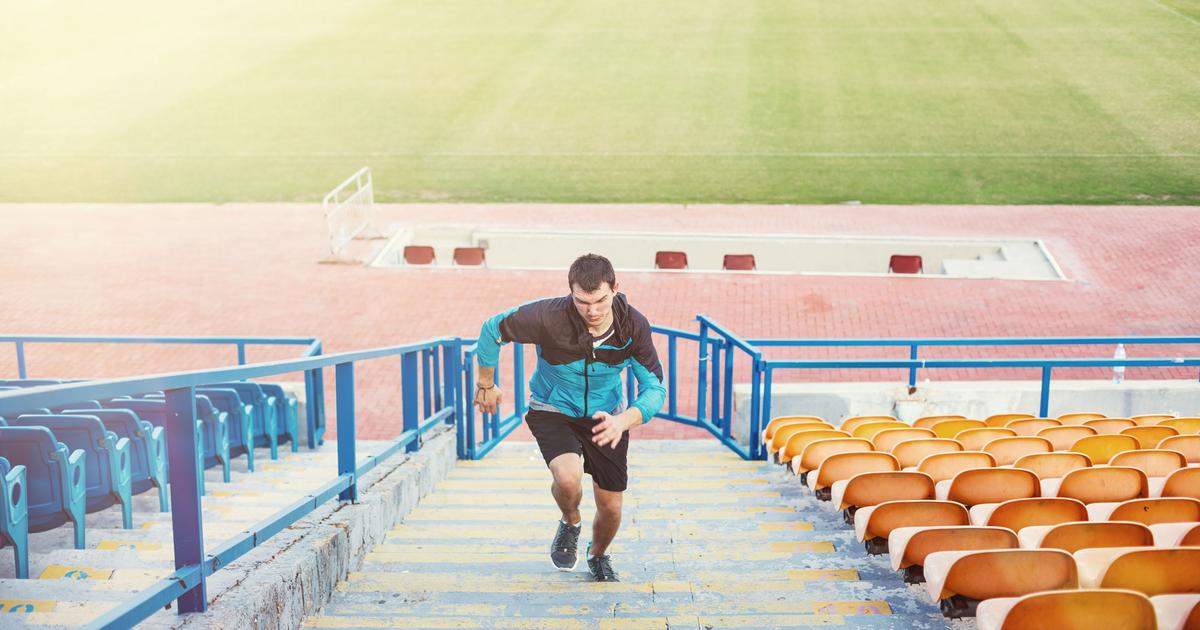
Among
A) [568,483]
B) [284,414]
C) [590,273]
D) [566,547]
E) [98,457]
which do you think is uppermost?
[590,273]

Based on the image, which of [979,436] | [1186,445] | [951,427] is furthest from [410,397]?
[1186,445]

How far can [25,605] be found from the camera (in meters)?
3.97

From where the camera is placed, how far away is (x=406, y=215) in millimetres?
25594

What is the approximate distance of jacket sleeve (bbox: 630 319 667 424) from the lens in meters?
5.17

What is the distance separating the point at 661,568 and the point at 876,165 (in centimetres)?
2529

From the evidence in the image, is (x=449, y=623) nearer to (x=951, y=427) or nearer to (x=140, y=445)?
(x=140, y=445)

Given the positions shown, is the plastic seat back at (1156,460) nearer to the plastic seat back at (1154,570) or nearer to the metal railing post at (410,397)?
the plastic seat back at (1154,570)

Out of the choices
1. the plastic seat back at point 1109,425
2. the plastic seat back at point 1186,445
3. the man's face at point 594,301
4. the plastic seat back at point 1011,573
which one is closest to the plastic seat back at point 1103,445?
the plastic seat back at point 1186,445

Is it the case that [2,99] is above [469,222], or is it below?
above

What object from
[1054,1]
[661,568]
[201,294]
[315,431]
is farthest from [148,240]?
[1054,1]

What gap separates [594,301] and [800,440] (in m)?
2.90

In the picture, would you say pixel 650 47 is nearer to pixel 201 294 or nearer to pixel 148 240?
pixel 148 240

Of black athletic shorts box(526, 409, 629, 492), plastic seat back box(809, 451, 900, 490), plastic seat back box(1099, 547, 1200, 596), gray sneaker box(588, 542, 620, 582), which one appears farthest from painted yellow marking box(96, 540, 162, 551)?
plastic seat back box(1099, 547, 1200, 596)

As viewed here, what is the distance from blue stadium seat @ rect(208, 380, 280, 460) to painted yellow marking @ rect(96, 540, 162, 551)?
3.60 meters
